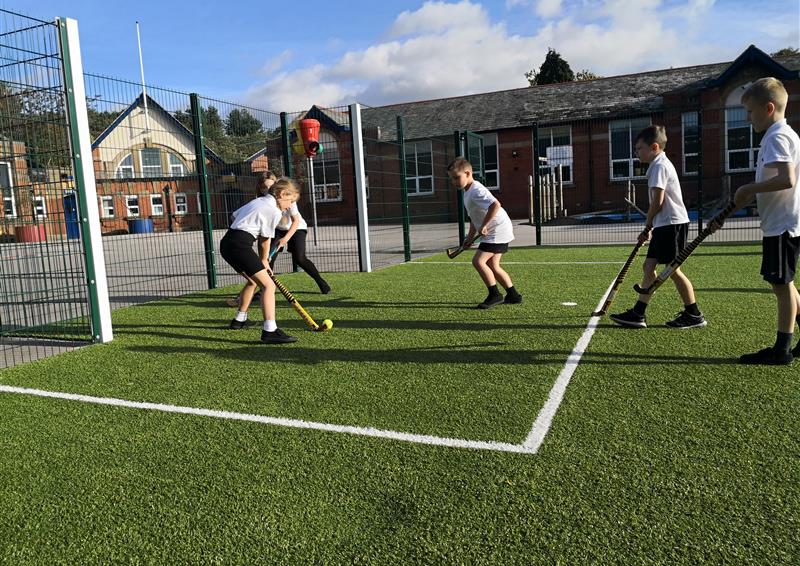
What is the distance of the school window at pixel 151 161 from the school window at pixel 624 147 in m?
25.1

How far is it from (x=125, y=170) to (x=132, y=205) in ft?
1.75

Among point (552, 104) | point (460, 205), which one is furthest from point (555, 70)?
point (460, 205)

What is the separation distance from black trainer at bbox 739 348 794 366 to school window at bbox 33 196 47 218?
258 inches

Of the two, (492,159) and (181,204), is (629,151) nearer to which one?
(492,159)

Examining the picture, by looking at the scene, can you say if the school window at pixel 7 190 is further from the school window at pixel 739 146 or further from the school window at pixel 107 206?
the school window at pixel 739 146

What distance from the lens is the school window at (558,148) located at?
3125cm

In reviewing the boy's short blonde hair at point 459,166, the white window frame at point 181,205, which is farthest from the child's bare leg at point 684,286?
the white window frame at point 181,205

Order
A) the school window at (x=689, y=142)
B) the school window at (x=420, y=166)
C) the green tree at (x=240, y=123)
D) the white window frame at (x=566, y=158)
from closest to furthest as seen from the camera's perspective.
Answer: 1. the green tree at (x=240, y=123)
2. the school window at (x=420, y=166)
3. the school window at (x=689, y=142)
4. the white window frame at (x=566, y=158)

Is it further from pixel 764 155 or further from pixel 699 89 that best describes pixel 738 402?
pixel 699 89

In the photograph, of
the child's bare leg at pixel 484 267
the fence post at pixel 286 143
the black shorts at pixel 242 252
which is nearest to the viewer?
the black shorts at pixel 242 252

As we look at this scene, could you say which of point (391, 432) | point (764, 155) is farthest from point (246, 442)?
point (764, 155)

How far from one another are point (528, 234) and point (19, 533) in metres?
17.9

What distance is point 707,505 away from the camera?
261 cm

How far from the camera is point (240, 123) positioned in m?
10.3
